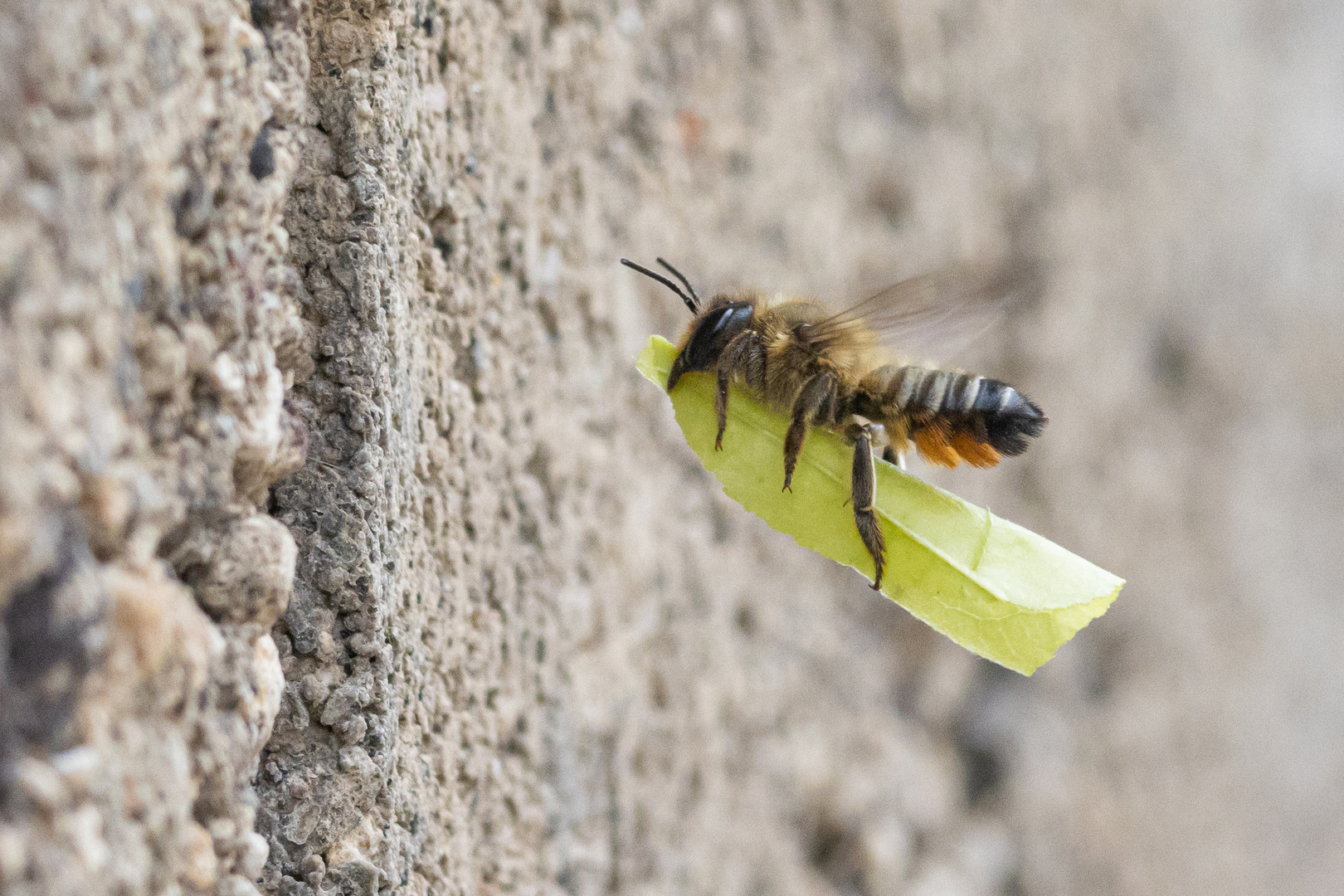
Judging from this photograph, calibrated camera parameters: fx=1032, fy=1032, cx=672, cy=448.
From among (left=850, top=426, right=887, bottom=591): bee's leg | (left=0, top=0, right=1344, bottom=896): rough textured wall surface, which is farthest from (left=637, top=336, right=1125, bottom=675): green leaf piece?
(left=0, top=0, right=1344, bottom=896): rough textured wall surface

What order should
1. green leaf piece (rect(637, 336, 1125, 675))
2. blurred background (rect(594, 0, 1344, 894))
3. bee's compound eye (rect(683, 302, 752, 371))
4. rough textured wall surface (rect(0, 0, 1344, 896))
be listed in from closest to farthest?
rough textured wall surface (rect(0, 0, 1344, 896)) → green leaf piece (rect(637, 336, 1125, 675)) → bee's compound eye (rect(683, 302, 752, 371)) → blurred background (rect(594, 0, 1344, 894))

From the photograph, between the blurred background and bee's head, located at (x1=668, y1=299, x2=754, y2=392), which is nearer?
bee's head, located at (x1=668, y1=299, x2=754, y2=392)

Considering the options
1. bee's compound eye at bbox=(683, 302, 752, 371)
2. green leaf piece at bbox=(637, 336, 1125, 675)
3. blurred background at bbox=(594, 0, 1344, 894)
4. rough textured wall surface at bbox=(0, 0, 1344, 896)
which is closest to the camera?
rough textured wall surface at bbox=(0, 0, 1344, 896)

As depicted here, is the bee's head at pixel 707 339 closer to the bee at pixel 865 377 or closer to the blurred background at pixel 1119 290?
the bee at pixel 865 377

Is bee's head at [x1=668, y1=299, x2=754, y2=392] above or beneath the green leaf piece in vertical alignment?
above

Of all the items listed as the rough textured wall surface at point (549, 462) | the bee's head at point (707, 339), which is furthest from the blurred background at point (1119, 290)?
the bee's head at point (707, 339)

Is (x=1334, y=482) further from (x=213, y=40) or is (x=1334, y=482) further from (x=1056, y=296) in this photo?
(x=213, y=40)

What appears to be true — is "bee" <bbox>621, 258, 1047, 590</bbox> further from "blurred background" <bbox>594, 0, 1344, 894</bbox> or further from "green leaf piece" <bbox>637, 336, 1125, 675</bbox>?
"blurred background" <bbox>594, 0, 1344, 894</bbox>

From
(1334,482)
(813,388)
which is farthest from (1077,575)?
(1334,482)
